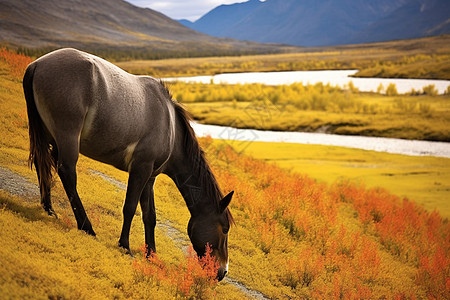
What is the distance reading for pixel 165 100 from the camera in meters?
5.94

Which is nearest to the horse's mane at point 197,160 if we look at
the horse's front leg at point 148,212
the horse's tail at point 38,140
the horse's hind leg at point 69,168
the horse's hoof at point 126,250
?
the horse's front leg at point 148,212

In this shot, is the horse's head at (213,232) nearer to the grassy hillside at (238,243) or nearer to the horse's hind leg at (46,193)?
the grassy hillside at (238,243)

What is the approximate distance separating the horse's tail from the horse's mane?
187 cm

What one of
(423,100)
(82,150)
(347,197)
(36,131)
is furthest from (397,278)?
(423,100)

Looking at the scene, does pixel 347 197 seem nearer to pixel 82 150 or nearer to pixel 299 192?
pixel 299 192

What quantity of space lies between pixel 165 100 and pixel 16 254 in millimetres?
2831

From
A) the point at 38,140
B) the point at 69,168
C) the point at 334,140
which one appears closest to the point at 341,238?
the point at 69,168

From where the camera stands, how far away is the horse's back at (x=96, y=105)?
4.84m

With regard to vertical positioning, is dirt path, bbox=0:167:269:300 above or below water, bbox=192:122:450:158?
above

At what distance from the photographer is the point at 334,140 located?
100 feet

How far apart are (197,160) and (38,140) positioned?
2.25 metres

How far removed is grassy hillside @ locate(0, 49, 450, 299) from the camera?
15.2ft

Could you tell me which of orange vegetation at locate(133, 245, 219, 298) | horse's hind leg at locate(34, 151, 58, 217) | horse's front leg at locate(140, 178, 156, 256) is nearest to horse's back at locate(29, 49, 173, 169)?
horse's front leg at locate(140, 178, 156, 256)

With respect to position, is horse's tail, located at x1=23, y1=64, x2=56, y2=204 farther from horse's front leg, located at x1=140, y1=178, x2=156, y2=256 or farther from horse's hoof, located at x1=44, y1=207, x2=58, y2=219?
horse's front leg, located at x1=140, y1=178, x2=156, y2=256
